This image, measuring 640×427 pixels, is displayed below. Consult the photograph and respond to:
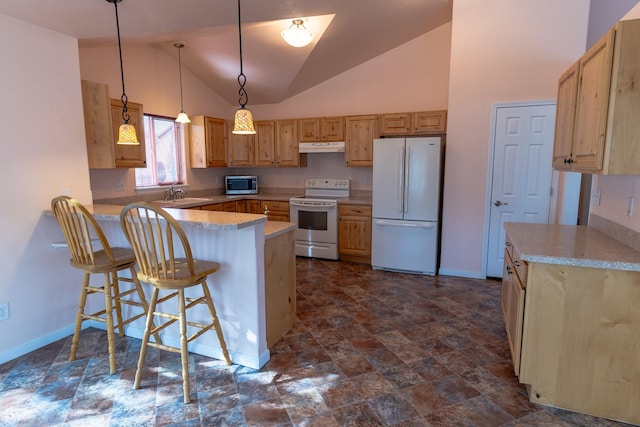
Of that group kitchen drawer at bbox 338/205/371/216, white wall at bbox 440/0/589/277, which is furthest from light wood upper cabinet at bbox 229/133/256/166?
white wall at bbox 440/0/589/277

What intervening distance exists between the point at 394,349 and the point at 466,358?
1.65 ft

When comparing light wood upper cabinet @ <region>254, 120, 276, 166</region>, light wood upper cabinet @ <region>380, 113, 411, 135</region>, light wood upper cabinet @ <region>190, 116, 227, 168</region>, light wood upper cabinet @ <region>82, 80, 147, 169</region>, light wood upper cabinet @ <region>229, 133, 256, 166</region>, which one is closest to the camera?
light wood upper cabinet @ <region>82, 80, 147, 169</region>

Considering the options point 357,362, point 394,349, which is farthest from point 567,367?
point 357,362

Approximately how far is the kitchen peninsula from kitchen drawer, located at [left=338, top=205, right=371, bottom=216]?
7.54 ft

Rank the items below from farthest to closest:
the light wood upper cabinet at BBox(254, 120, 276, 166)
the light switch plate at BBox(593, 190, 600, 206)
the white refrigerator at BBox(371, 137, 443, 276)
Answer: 1. the light wood upper cabinet at BBox(254, 120, 276, 166)
2. the white refrigerator at BBox(371, 137, 443, 276)
3. the light switch plate at BBox(593, 190, 600, 206)

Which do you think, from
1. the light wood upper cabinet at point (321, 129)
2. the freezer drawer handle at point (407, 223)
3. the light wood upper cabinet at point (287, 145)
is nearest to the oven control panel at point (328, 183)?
the light wood upper cabinet at point (287, 145)

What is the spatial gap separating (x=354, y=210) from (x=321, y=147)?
1.08 m

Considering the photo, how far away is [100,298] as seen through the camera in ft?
9.92

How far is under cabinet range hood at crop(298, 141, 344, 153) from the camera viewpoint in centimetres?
511

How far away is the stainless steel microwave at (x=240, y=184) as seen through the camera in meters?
5.73

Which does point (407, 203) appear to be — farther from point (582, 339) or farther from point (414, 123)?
point (582, 339)

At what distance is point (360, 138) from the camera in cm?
502

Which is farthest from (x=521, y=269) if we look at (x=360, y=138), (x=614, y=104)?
(x=360, y=138)

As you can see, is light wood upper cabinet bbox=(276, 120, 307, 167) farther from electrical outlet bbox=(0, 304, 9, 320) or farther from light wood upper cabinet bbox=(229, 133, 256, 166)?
electrical outlet bbox=(0, 304, 9, 320)
